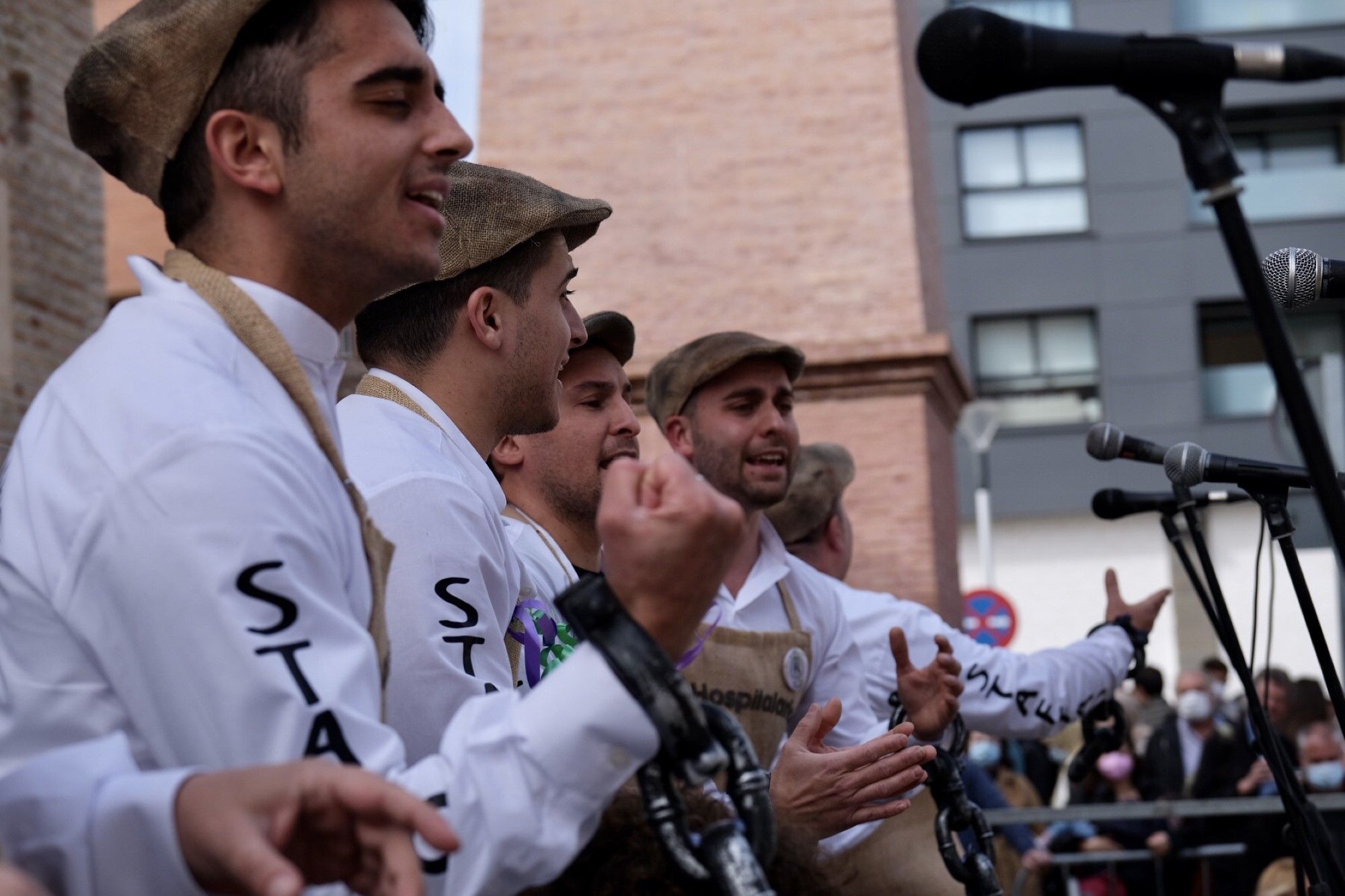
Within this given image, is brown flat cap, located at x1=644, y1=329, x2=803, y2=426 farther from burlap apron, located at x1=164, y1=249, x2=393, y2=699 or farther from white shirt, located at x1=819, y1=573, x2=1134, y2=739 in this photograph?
burlap apron, located at x1=164, y1=249, x2=393, y2=699

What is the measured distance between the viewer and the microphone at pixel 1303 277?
10.1 feet

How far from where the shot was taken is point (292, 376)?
2066 millimetres

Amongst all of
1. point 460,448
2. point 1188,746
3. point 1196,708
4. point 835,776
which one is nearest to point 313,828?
point 460,448

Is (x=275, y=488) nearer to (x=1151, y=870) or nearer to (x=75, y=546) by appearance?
(x=75, y=546)

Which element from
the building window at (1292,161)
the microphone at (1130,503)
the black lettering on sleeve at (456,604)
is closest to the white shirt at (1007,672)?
the microphone at (1130,503)

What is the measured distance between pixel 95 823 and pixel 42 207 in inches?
315

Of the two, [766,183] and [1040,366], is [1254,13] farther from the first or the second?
[766,183]

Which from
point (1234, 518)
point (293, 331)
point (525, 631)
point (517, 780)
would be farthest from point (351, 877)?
point (1234, 518)

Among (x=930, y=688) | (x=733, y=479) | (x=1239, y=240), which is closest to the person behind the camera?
(x=1239, y=240)

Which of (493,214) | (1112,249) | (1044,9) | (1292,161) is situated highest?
(1044,9)

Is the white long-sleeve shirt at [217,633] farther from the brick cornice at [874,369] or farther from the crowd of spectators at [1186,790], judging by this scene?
the brick cornice at [874,369]

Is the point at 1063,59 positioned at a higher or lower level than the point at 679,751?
higher

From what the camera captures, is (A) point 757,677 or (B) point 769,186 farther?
(B) point 769,186

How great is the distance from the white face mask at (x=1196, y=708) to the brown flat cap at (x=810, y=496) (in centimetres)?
570
